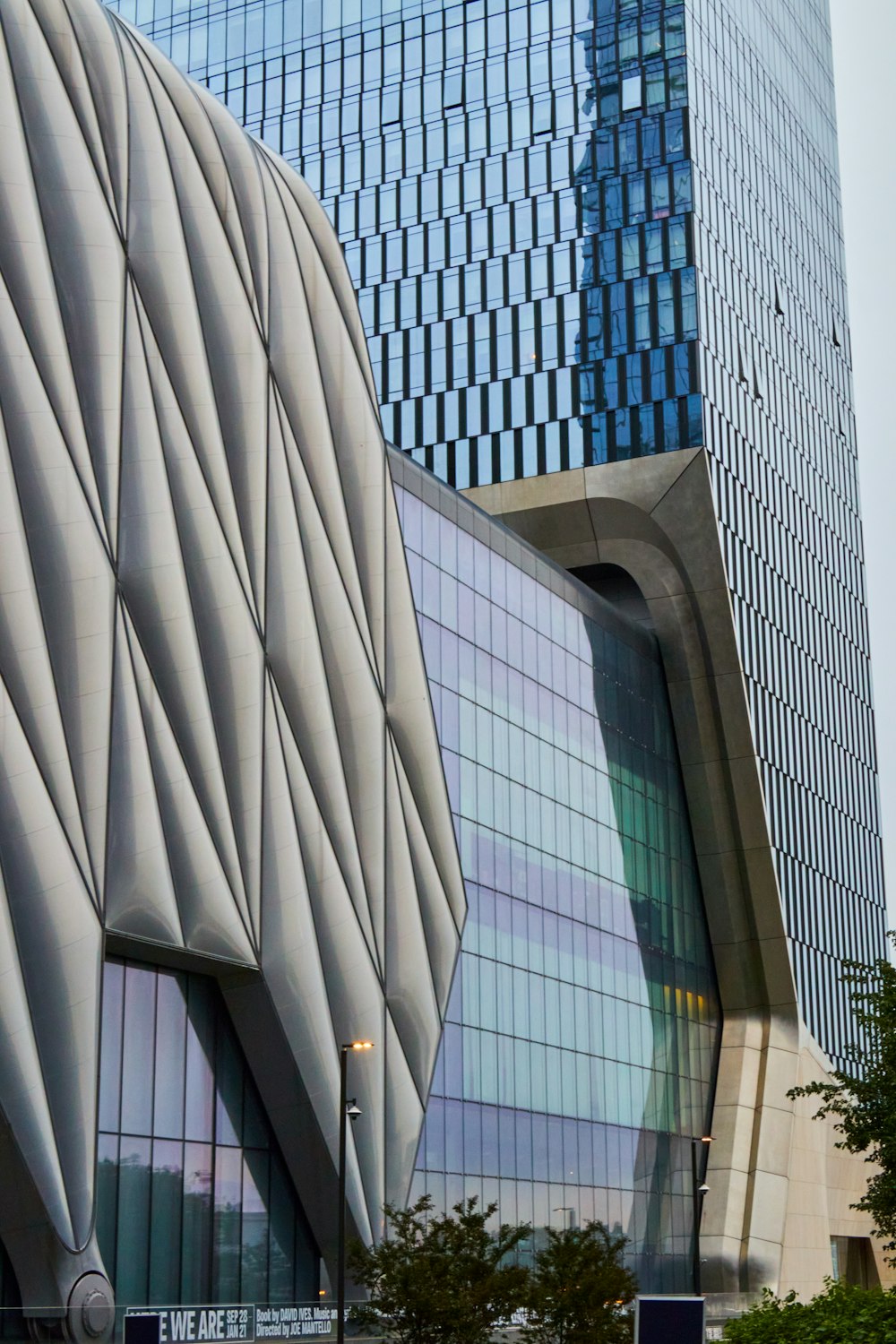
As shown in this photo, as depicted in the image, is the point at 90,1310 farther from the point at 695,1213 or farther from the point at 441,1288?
the point at 695,1213

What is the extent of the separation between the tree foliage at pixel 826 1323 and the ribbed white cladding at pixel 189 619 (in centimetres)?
1361

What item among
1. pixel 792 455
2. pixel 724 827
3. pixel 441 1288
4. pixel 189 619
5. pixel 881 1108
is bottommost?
pixel 441 1288

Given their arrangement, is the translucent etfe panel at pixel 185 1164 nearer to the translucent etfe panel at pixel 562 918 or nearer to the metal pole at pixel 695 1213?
the translucent etfe panel at pixel 562 918

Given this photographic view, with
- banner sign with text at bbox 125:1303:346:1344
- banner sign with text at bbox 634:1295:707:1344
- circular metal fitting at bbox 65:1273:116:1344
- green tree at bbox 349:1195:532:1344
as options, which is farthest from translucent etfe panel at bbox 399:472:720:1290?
banner sign with text at bbox 634:1295:707:1344

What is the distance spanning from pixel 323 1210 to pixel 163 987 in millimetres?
6754

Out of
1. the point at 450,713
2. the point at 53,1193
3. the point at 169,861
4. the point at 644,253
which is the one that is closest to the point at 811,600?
the point at 644,253

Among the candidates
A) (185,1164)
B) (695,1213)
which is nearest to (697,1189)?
(695,1213)

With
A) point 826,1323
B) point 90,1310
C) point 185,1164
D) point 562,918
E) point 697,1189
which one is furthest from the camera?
point 697,1189

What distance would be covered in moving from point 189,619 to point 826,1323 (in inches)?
781

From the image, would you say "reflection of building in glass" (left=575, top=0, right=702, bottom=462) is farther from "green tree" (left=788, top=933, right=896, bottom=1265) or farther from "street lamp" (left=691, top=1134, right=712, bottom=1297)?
"green tree" (left=788, top=933, right=896, bottom=1265)

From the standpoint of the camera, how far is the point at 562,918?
179ft

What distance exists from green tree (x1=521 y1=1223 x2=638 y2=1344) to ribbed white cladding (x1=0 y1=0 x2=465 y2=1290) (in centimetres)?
507

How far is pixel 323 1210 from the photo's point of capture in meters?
38.6

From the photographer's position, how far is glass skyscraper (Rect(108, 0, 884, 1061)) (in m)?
63.7
